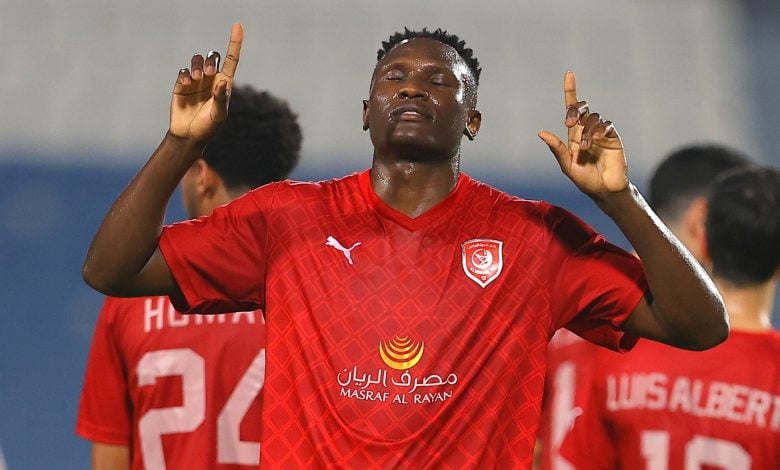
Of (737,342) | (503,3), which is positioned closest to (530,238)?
(737,342)

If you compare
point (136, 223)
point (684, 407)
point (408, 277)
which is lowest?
point (684, 407)

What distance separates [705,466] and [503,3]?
7259 millimetres

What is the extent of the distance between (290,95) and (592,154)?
6.99 m

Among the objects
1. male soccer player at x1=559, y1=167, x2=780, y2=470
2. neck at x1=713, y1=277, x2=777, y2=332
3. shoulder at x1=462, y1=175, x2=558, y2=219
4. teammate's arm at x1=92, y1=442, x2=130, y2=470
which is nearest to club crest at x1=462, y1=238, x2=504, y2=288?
shoulder at x1=462, y1=175, x2=558, y2=219

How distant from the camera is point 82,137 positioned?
9055 millimetres

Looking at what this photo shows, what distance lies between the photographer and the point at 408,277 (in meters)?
2.93

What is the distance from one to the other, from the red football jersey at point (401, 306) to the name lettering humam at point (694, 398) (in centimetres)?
87

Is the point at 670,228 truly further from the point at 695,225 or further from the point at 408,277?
the point at 408,277

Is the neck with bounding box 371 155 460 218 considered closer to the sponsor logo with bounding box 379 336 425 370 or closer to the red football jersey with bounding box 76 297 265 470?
the sponsor logo with bounding box 379 336 425 370

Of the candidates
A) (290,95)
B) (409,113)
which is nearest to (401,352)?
(409,113)

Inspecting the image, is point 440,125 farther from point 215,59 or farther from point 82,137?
point 82,137

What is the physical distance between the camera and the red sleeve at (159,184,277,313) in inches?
115

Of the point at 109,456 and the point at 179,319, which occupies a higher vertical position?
the point at 179,319

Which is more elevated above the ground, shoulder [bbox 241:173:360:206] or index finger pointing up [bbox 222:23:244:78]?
index finger pointing up [bbox 222:23:244:78]
